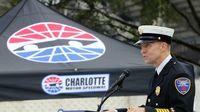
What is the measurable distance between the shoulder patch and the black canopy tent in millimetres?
2034

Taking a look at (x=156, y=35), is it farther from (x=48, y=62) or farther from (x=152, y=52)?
(x=48, y=62)

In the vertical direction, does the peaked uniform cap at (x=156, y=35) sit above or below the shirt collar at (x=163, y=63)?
above

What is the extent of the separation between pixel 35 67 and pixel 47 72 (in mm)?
140

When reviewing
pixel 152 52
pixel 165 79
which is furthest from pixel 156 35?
pixel 165 79

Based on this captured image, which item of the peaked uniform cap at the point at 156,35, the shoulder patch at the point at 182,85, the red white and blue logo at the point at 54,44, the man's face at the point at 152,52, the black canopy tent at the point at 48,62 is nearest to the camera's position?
the shoulder patch at the point at 182,85

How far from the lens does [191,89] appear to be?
3.79 meters

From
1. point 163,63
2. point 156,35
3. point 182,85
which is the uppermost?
point 156,35

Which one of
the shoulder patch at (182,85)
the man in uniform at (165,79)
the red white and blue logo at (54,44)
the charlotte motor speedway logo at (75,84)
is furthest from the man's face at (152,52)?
the red white and blue logo at (54,44)

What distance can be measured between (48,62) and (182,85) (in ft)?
7.50

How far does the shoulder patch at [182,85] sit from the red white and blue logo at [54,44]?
2.21 metres

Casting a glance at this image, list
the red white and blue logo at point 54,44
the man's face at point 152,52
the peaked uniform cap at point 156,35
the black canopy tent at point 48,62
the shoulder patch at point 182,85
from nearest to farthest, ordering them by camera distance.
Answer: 1. the shoulder patch at point 182,85
2. the man's face at point 152,52
3. the peaked uniform cap at point 156,35
4. the black canopy tent at point 48,62
5. the red white and blue logo at point 54,44

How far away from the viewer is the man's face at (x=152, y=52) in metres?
3.88

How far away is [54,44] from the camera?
19.8ft

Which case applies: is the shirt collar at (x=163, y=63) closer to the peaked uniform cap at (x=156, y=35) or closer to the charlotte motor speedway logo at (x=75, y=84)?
the peaked uniform cap at (x=156, y=35)
